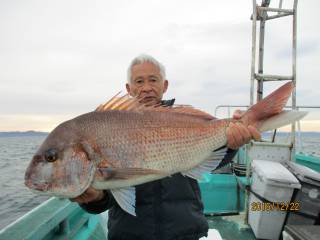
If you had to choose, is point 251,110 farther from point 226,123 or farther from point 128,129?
point 128,129

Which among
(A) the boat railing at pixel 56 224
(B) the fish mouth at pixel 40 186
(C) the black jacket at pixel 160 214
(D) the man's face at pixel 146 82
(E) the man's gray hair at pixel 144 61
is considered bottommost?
(A) the boat railing at pixel 56 224

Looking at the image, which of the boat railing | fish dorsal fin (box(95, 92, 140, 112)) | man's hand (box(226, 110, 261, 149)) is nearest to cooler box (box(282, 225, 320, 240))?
man's hand (box(226, 110, 261, 149))

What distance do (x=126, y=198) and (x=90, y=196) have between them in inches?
10.7

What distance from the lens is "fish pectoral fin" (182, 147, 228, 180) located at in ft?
7.80

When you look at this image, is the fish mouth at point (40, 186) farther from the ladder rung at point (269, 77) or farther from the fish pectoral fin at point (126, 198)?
the ladder rung at point (269, 77)

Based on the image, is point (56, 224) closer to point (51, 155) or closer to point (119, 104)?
point (51, 155)

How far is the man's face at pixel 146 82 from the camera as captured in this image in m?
2.87

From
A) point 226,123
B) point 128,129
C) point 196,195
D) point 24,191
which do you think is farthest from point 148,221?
point 24,191

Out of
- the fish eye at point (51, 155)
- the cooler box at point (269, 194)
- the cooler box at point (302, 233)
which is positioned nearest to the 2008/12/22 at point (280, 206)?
the cooler box at point (269, 194)

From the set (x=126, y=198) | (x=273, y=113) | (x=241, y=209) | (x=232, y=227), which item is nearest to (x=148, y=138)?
(x=126, y=198)

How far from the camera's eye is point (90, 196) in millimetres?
2285

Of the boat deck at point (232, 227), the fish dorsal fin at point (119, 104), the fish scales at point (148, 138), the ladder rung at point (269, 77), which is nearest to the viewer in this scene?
the fish scales at point (148, 138)

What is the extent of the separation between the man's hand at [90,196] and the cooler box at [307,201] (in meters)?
3.27

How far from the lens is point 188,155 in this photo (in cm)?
237
